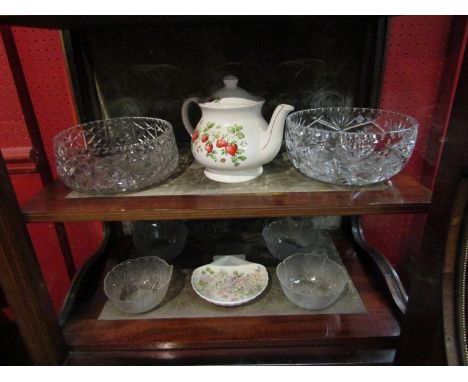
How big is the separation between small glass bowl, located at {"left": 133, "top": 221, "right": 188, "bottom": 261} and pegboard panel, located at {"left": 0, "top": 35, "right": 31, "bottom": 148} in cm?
36

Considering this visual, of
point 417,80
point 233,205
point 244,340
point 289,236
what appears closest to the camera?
point 233,205

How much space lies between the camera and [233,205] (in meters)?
0.53

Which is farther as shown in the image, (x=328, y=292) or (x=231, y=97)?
(x=328, y=292)

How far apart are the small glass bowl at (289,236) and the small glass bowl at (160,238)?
0.23 meters

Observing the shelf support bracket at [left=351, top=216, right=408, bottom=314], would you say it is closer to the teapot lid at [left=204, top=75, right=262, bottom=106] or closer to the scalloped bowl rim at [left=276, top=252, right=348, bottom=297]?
the scalloped bowl rim at [left=276, top=252, right=348, bottom=297]

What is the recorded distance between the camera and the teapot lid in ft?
1.89

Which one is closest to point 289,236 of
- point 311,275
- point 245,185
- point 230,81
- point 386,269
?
point 311,275

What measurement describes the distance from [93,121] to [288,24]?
474mm

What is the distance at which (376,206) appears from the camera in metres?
0.53

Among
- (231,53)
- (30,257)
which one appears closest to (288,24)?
(231,53)

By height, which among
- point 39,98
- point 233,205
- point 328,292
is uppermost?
point 39,98

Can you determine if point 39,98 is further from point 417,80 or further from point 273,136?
point 417,80

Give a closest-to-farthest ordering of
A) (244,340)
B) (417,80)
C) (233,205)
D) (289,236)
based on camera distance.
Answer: (233,205) < (244,340) < (417,80) < (289,236)

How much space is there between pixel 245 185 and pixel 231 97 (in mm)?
153
